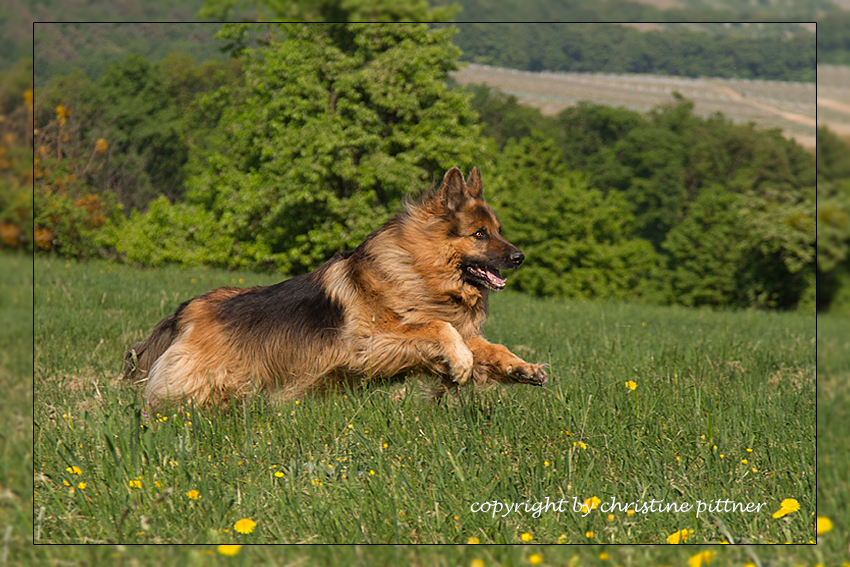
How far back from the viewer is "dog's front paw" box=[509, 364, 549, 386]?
3893 mm

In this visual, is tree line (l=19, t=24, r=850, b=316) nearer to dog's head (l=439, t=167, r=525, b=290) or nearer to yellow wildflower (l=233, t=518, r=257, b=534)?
dog's head (l=439, t=167, r=525, b=290)

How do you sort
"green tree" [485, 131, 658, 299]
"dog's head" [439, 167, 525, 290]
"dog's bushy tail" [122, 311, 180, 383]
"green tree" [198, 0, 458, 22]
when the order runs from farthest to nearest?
Result: "green tree" [485, 131, 658, 299], "dog's bushy tail" [122, 311, 180, 383], "dog's head" [439, 167, 525, 290], "green tree" [198, 0, 458, 22]

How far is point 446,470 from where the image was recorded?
290 centimetres

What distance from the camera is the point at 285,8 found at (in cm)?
413

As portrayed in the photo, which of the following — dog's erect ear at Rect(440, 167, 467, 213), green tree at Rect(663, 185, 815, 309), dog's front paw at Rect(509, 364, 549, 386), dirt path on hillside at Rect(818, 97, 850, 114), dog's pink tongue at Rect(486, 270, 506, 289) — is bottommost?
green tree at Rect(663, 185, 815, 309)

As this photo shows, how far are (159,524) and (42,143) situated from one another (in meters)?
12.6

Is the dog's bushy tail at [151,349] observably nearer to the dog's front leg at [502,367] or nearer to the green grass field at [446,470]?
the green grass field at [446,470]

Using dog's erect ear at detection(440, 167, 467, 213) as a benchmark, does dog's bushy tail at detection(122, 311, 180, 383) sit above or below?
below

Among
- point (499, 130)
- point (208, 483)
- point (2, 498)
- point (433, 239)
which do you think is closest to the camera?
point (2, 498)

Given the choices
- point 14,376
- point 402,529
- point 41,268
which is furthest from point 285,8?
point 41,268

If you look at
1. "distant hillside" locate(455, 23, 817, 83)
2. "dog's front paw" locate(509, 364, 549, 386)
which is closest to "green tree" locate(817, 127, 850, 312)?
"distant hillside" locate(455, 23, 817, 83)

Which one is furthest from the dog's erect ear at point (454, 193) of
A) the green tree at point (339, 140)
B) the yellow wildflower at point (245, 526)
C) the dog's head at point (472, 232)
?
the green tree at point (339, 140)

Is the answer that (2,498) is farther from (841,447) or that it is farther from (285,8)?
(841,447)

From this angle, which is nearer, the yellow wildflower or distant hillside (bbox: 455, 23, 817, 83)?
the yellow wildflower
